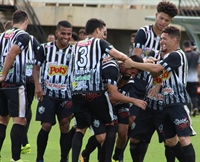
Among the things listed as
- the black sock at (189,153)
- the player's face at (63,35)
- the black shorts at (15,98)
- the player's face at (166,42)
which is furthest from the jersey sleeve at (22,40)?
the black sock at (189,153)

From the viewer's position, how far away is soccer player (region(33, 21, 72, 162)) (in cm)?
874

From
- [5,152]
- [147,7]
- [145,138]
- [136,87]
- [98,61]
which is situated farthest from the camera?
[147,7]

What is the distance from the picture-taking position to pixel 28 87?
33.3 feet

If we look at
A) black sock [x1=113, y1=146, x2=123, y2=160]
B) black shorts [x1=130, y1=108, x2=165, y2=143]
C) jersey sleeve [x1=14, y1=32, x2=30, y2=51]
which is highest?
jersey sleeve [x1=14, y1=32, x2=30, y2=51]

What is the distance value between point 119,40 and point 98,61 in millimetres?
22134

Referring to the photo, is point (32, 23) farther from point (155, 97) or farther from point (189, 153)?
point (189, 153)

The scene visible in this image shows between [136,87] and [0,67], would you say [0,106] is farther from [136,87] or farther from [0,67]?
[136,87]

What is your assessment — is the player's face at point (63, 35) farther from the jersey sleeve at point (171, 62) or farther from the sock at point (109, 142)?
the jersey sleeve at point (171, 62)

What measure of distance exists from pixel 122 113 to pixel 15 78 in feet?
5.22

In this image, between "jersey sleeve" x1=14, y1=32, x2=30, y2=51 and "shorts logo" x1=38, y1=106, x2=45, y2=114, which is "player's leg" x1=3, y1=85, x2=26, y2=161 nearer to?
"shorts logo" x1=38, y1=106, x2=45, y2=114

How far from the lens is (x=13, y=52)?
8461 mm

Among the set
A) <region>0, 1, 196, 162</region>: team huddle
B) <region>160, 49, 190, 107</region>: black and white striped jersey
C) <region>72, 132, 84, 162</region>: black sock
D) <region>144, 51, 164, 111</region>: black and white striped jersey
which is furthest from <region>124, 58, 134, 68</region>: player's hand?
<region>72, 132, 84, 162</region>: black sock

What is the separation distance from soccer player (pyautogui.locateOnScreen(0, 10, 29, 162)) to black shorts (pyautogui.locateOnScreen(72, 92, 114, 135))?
109 centimetres

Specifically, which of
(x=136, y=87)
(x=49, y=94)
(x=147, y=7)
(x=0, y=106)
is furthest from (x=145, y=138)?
(x=147, y=7)
